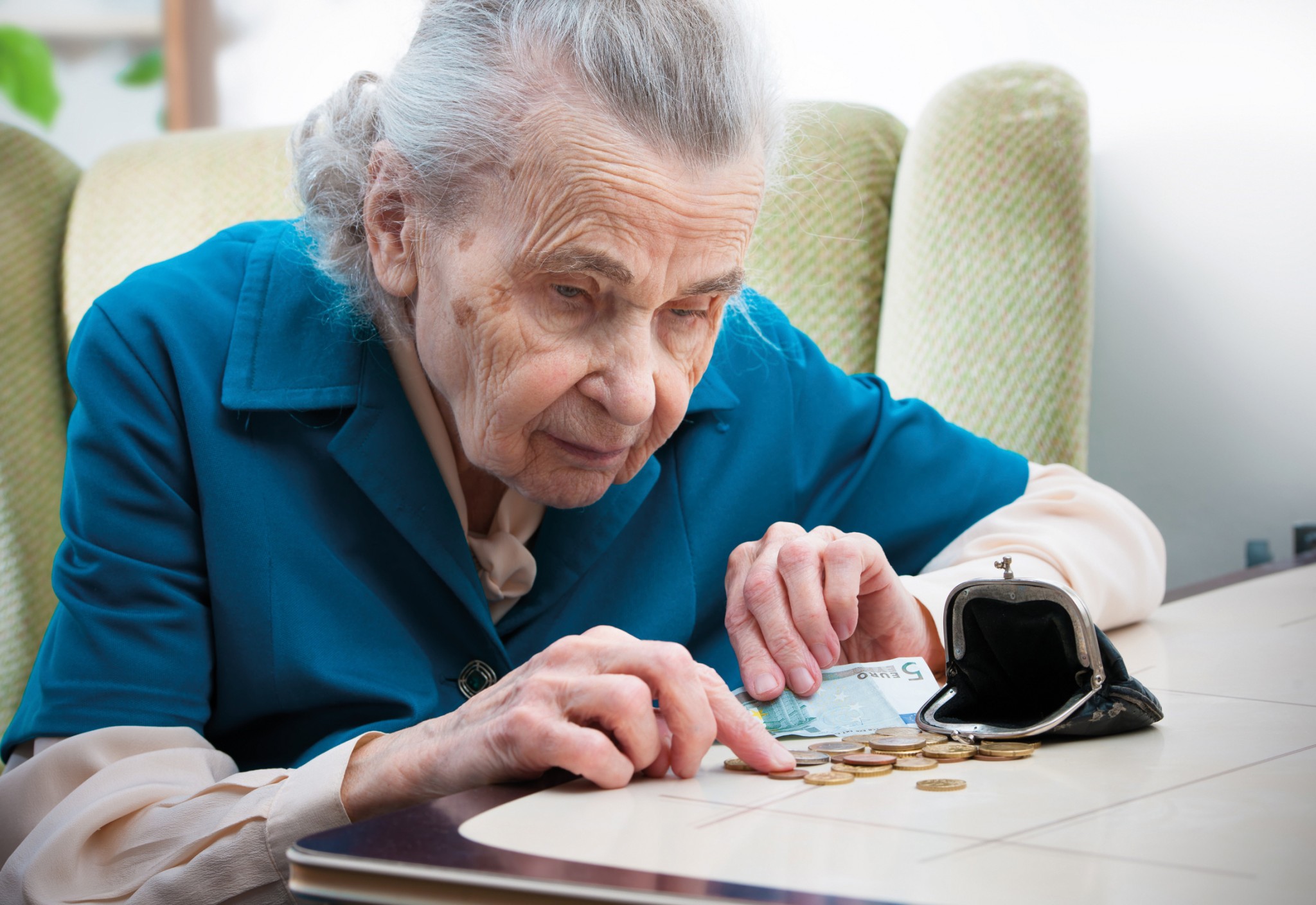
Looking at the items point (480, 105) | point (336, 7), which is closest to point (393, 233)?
point (480, 105)

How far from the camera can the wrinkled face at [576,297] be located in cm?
112

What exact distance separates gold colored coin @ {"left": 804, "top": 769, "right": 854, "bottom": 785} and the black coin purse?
0.46ft

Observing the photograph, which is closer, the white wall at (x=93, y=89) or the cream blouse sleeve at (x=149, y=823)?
the cream blouse sleeve at (x=149, y=823)

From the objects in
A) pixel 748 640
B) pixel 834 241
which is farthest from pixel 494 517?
pixel 834 241

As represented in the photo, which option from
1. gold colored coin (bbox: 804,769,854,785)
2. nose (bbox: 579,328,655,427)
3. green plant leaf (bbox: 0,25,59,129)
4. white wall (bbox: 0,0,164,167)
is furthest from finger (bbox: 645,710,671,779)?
green plant leaf (bbox: 0,25,59,129)

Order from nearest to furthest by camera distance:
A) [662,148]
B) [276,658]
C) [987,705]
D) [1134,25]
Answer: [987,705]
[662,148]
[276,658]
[1134,25]

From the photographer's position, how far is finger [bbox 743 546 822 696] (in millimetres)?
1086

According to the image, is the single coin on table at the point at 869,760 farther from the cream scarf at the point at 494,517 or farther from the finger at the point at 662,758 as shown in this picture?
the cream scarf at the point at 494,517

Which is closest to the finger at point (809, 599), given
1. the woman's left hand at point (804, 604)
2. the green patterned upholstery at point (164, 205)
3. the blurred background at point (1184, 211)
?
the woman's left hand at point (804, 604)

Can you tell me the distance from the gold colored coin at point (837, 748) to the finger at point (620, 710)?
15 centimetres

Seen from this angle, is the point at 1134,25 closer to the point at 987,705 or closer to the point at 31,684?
the point at 987,705

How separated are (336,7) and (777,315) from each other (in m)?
2.00

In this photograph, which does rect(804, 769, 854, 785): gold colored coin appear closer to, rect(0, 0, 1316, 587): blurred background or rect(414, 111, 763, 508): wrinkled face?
rect(414, 111, 763, 508): wrinkled face

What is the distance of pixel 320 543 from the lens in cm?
128
